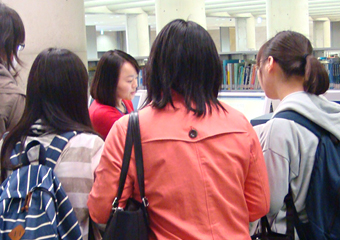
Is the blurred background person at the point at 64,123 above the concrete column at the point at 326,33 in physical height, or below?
below

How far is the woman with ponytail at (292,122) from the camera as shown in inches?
61.4

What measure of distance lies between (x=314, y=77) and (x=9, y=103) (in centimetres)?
143

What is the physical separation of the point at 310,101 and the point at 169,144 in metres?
0.69

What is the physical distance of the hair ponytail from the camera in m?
1.66

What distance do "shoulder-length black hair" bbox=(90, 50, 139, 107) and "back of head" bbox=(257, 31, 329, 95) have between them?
1108mm

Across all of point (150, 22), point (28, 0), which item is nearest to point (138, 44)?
point (150, 22)

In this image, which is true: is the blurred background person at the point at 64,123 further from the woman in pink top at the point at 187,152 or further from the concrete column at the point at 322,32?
the concrete column at the point at 322,32

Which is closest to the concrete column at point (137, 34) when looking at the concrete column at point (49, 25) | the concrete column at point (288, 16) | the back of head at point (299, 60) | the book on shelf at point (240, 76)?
the concrete column at point (288, 16)

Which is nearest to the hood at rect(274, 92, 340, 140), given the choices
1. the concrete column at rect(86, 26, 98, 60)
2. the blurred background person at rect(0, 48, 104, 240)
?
the blurred background person at rect(0, 48, 104, 240)

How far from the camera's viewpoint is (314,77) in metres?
1.66

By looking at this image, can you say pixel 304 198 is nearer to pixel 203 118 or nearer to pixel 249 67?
pixel 203 118

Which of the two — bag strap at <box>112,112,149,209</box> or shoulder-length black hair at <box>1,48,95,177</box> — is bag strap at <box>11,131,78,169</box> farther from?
bag strap at <box>112,112,149,209</box>

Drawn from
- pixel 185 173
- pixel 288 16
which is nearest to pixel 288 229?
pixel 185 173

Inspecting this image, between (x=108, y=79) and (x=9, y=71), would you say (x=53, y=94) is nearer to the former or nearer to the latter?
(x=9, y=71)
